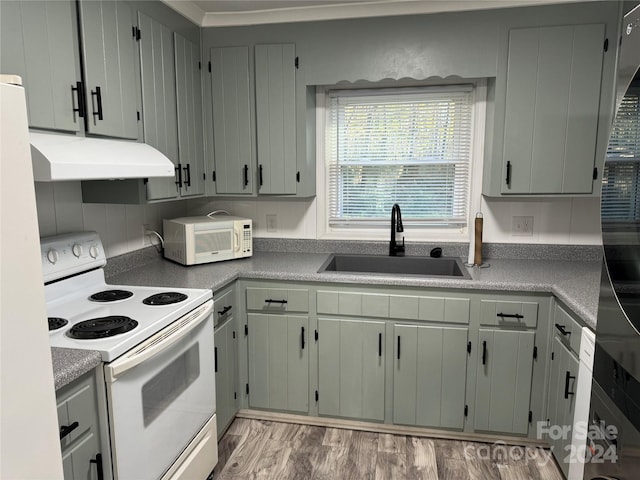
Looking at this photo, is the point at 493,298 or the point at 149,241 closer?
the point at 493,298

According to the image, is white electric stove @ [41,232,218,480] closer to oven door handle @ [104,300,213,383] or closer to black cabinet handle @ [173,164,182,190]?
oven door handle @ [104,300,213,383]

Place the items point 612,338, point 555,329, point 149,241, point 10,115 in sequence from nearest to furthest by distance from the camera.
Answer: point 10,115 → point 612,338 → point 555,329 → point 149,241

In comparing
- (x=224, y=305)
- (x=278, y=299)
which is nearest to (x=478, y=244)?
(x=278, y=299)

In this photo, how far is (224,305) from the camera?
7.70ft

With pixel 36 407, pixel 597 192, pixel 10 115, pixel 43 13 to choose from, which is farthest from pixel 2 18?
pixel 597 192

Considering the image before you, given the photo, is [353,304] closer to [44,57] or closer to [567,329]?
[567,329]

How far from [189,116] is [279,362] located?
1522 millimetres

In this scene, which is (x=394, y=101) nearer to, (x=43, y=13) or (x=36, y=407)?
(x=43, y=13)

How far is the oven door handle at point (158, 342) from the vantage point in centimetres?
140

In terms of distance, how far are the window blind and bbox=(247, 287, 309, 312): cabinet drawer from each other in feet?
2.56

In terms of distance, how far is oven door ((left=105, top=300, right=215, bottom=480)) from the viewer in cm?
144

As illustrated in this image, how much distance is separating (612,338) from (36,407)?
1.34 m

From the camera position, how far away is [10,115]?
83cm

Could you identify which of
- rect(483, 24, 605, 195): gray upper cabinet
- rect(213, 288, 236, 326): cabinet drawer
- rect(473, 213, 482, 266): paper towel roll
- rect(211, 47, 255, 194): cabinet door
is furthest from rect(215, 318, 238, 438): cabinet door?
rect(483, 24, 605, 195): gray upper cabinet
